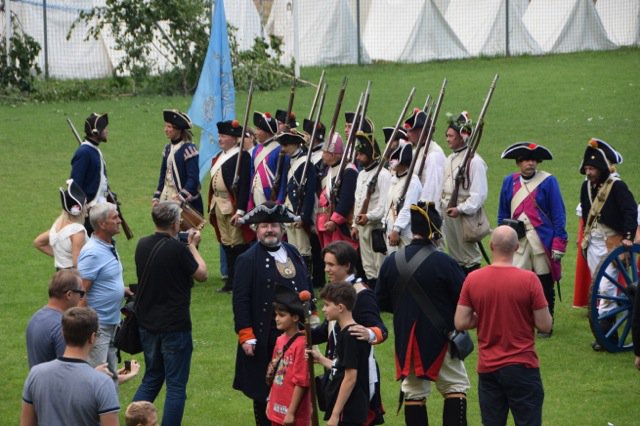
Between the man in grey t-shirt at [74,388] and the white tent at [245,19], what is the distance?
2317cm

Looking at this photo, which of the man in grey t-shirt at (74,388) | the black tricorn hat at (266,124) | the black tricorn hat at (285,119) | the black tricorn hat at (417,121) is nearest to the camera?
the man in grey t-shirt at (74,388)

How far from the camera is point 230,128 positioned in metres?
13.6

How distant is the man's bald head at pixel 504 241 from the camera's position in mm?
7734

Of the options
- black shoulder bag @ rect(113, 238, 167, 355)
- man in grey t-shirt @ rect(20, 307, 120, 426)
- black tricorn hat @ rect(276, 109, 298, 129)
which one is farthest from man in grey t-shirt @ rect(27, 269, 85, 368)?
black tricorn hat @ rect(276, 109, 298, 129)

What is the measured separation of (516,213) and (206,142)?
5.29 metres

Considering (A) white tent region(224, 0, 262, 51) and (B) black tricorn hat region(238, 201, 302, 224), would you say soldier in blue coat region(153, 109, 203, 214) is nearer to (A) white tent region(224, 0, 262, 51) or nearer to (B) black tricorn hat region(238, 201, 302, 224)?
(B) black tricorn hat region(238, 201, 302, 224)

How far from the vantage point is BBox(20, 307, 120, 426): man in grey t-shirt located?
6.25 meters

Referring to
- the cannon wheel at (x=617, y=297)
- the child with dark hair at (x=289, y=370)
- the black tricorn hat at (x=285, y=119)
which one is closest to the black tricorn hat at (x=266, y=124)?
the black tricorn hat at (x=285, y=119)

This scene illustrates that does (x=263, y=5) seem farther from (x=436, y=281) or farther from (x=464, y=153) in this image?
(x=436, y=281)

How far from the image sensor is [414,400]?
849 centimetres

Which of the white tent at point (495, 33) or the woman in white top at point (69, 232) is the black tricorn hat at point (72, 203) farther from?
the white tent at point (495, 33)

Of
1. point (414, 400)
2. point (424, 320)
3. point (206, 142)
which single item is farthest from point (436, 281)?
point (206, 142)

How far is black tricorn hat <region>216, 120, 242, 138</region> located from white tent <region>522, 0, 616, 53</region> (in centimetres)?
1763

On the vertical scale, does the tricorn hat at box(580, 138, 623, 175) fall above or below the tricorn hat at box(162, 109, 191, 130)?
below
